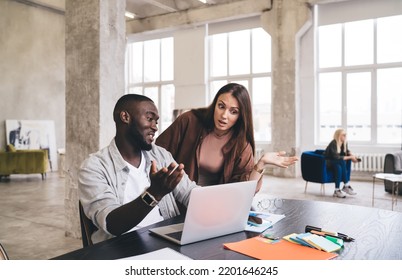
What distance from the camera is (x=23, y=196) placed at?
634cm

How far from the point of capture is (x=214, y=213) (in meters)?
1.18

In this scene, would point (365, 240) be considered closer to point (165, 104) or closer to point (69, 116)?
point (69, 116)

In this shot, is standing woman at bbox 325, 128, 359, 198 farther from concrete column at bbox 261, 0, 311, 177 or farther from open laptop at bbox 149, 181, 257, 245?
open laptop at bbox 149, 181, 257, 245

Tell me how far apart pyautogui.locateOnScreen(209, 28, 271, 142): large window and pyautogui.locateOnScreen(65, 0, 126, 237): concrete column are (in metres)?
6.75

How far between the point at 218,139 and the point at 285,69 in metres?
7.17

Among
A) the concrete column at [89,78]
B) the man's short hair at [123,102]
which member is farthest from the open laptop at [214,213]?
the concrete column at [89,78]

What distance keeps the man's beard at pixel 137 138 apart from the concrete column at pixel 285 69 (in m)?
7.67

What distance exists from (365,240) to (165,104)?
35.5 feet

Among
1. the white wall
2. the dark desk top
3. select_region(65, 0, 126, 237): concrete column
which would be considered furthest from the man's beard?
the white wall

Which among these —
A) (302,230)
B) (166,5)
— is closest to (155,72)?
(166,5)

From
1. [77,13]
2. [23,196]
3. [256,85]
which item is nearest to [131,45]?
[256,85]

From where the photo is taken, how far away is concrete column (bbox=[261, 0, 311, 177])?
877 cm

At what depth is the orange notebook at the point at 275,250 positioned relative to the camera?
1077mm

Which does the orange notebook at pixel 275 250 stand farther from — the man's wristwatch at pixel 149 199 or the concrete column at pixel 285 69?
the concrete column at pixel 285 69
